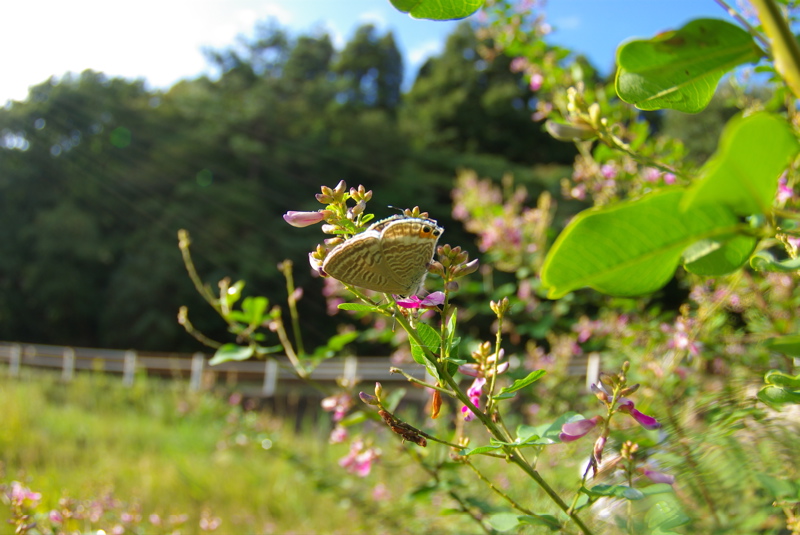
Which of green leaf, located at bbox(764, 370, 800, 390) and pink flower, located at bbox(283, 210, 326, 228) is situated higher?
pink flower, located at bbox(283, 210, 326, 228)

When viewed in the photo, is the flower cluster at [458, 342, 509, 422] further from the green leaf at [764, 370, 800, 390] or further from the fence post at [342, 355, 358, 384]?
the fence post at [342, 355, 358, 384]

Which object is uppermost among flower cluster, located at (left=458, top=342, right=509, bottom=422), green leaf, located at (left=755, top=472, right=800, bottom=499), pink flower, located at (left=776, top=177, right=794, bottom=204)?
pink flower, located at (left=776, top=177, right=794, bottom=204)

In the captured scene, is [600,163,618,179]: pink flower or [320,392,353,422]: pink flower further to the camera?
[600,163,618,179]: pink flower

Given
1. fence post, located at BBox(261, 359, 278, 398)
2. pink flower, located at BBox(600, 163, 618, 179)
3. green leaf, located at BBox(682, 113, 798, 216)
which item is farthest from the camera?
fence post, located at BBox(261, 359, 278, 398)

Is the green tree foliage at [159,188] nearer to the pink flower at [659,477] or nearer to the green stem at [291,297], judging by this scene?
the green stem at [291,297]

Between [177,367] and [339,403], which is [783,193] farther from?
[177,367]

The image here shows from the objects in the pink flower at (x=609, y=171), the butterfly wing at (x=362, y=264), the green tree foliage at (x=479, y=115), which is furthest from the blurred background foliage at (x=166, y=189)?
the butterfly wing at (x=362, y=264)

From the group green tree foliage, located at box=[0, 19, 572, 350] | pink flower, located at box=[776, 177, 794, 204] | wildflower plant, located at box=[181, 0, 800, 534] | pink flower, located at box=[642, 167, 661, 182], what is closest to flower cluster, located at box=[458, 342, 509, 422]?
wildflower plant, located at box=[181, 0, 800, 534]

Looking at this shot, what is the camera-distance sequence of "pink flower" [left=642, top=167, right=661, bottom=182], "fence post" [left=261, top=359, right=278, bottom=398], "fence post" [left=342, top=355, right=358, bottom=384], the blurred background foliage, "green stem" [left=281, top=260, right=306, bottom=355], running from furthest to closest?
the blurred background foliage → "fence post" [left=261, top=359, right=278, bottom=398] → "pink flower" [left=642, top=167, right=661, bottom=182] → "fence post" [left=342, top=355, right=358, bottom=384] → "green stem" [left=281, top=260, right=306, bottom=355]
